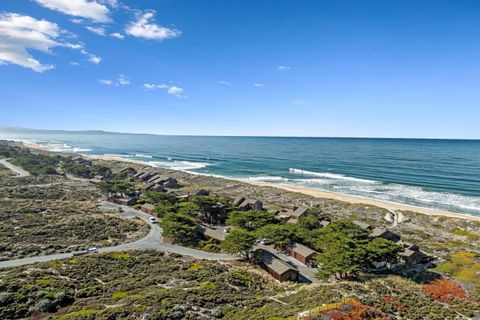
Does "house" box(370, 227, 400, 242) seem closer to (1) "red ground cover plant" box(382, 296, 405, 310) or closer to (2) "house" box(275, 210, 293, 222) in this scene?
(2) "house" box(275, 210, 293, 222)

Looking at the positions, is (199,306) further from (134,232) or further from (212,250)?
(134,232)

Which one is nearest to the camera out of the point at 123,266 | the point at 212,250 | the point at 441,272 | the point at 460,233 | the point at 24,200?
the point at 123,266

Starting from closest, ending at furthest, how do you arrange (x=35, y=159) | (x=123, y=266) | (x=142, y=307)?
(x=142, y=307) → (x=123, y=266) → (x=35, y=159)

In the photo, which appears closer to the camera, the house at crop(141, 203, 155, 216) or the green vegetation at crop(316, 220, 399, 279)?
the green vegetation at crop(316, 220, 399, 279)

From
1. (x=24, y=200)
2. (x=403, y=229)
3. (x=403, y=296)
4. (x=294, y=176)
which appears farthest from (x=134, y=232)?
(x=294, y=176)

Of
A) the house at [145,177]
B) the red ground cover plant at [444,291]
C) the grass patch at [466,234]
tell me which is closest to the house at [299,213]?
the red ground cover plant at [444,291]

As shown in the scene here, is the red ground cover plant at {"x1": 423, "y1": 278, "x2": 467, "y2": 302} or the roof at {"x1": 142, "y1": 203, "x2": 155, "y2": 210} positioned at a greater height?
the roof at {"x1": 142, "y1": 203, "x2": 155, "y2": 210}

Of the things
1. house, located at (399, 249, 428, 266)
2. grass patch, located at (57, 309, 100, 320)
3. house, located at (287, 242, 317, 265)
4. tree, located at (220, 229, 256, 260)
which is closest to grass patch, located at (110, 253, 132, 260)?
tree, located at (220, 229, 256, 260)
